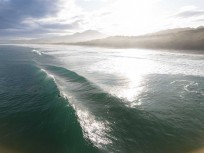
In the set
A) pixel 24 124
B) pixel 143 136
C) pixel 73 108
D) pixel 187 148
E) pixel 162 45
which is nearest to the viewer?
pixel 187 148

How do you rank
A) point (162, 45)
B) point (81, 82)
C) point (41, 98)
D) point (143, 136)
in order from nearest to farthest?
point (143, 136) < point (41, 98) < point (81, 82) < point (162, 45)

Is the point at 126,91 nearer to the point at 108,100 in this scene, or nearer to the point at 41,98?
the point at 108,100

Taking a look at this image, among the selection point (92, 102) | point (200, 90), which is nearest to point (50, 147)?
point (92, 102)

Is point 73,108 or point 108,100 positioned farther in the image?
point 108,100

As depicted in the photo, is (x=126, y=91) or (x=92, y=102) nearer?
(x=92, y=102)

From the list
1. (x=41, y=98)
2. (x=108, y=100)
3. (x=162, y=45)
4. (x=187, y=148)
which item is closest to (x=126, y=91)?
(x=108, y=100)

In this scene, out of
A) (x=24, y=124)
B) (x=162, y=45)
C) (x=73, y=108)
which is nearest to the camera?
(x=24, y=124)

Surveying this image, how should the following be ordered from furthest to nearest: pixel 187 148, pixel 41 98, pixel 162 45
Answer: pixel 162 45 < pixel 41 98 < pixel 187 148

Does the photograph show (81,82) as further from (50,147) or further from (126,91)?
(50,147)
